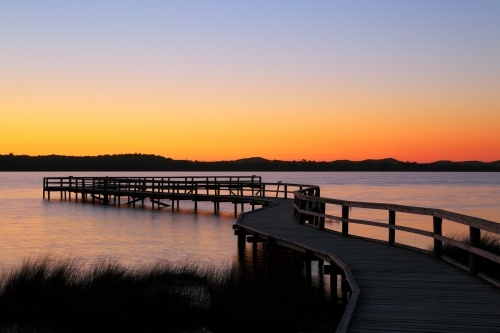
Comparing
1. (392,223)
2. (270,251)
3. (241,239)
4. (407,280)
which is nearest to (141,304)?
(407,280)

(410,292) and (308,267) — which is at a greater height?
(410,292)

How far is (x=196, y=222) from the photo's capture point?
36.5 meters

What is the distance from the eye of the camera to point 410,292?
921 cm

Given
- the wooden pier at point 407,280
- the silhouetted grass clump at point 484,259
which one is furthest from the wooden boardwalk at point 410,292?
the silhouetted grass clump at point 484,259

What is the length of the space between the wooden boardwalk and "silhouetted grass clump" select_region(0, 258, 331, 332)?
1386mm

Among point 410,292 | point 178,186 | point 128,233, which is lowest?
point 128,233

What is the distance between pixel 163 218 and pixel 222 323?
28.9 m

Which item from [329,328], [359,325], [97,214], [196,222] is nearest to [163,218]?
[196,222]

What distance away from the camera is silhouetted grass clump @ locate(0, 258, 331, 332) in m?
9.88

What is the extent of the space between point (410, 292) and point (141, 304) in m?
4.33

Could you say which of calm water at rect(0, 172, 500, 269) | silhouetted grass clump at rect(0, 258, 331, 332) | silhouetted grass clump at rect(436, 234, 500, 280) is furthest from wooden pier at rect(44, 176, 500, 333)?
calm water at rect(0, 172, 500, 269)

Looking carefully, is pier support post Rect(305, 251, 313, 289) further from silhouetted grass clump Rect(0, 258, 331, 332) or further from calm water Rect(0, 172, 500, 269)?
calm water Rect(0, 172, 500, 269)

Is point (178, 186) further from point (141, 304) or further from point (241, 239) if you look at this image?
point (141, 304)

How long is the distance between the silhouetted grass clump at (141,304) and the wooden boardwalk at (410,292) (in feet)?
4.55
